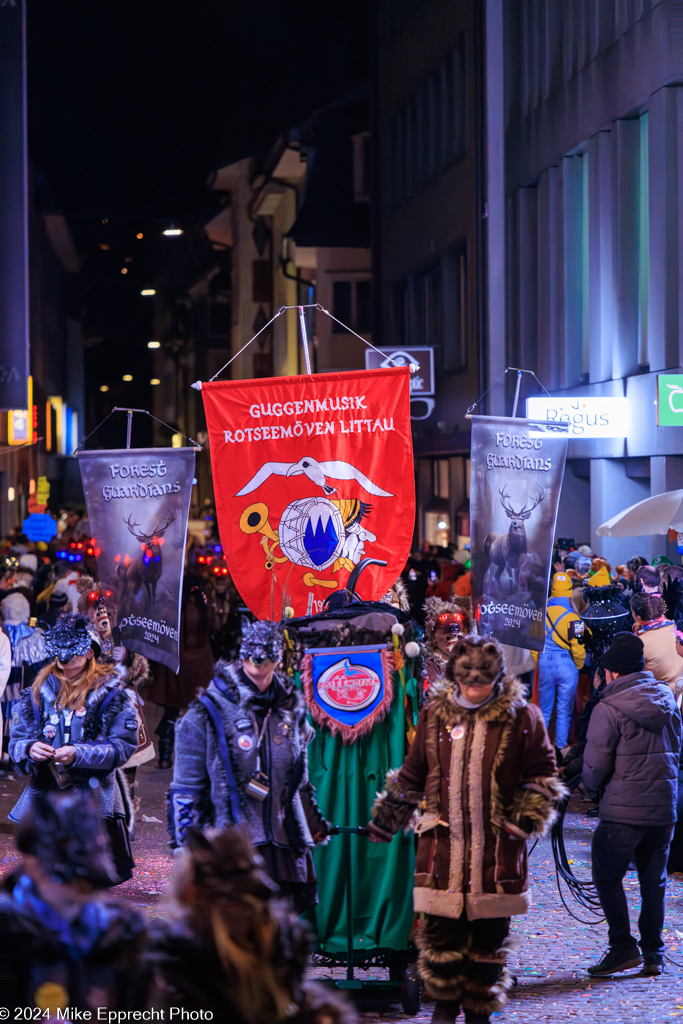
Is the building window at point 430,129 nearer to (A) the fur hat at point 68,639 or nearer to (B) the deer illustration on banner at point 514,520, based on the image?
(B) the deer illustration on banner at point 514,520

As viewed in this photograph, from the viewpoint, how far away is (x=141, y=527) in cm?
917

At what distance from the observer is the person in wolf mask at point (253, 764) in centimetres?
578

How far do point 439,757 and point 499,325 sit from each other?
21.4m

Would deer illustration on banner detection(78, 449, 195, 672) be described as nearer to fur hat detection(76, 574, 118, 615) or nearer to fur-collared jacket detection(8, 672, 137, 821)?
fur-collared jacket detection(8, 672, 137, 821)

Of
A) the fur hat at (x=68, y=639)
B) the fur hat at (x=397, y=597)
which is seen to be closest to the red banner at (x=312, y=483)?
the fur hat at (x=397, y=597)

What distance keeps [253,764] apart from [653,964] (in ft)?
8.85

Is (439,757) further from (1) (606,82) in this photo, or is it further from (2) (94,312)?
(2) (94,312)

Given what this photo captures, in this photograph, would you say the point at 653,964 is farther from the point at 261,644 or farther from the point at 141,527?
the point at 141,527

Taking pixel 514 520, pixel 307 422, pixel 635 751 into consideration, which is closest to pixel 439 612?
pixel 514 520

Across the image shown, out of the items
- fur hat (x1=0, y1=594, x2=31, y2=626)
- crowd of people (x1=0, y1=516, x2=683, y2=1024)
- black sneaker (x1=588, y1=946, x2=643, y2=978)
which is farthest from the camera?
fur hat (x1=0, y1=594, x2=31, y2=626)

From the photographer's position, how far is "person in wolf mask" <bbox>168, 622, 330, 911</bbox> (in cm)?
578

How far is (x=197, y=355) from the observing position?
70375 mm

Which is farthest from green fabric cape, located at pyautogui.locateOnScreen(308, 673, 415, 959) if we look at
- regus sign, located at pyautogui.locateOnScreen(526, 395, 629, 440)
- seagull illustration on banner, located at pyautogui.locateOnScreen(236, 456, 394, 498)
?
regus sign, located at pyautogui.locateOnScreen(526, 395, 629, 440)

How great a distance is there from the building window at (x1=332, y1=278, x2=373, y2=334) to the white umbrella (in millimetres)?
24457
